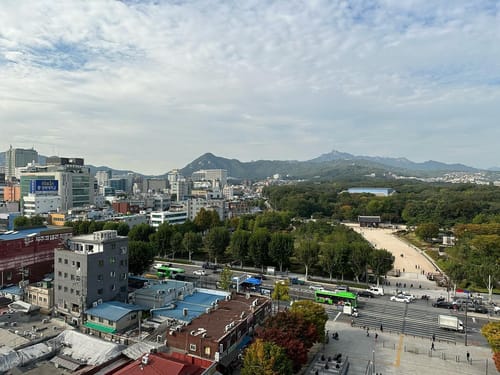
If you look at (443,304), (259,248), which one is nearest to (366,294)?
(443,304)

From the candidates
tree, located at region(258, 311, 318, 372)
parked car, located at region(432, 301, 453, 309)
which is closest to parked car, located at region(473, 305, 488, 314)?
parked car, located at region(432, 301, 453, 309)

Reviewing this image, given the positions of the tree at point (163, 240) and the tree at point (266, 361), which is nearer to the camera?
the tree at point (266, 361)

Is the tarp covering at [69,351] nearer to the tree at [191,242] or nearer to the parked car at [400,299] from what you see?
the parked car at [400,299]

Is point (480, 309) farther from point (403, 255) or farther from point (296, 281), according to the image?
point (403, 255)

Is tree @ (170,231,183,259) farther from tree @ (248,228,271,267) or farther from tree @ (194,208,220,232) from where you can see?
tree @ (194,208,220,232)

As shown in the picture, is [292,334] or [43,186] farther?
[43,186]

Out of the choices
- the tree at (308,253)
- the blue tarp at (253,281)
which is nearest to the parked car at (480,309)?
the tree at (308,253)
